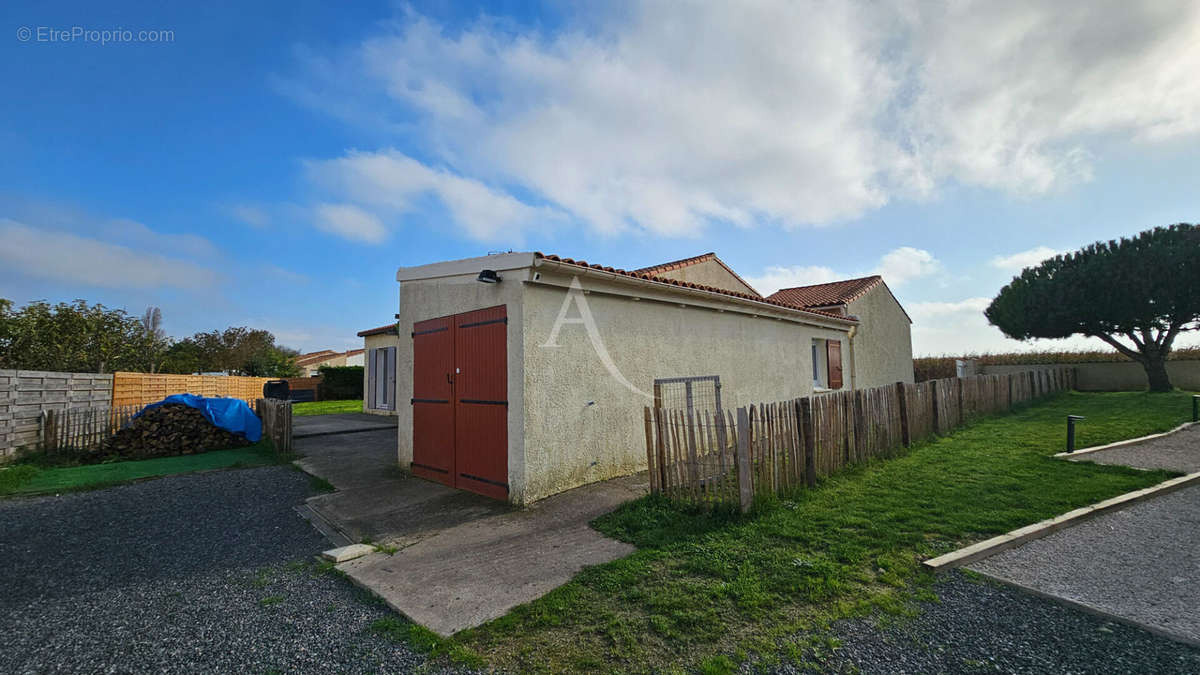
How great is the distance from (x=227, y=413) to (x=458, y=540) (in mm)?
8338

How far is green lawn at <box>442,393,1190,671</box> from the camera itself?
2646mm

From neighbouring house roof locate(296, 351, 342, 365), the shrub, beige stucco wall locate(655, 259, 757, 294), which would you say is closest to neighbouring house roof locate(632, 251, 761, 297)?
beige stucco wall locate(655, 259, 757, 294)

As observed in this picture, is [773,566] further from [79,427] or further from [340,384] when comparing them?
[340,384]

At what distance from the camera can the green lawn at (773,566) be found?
265cm

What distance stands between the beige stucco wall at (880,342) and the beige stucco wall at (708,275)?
344cm

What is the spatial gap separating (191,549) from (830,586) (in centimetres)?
547

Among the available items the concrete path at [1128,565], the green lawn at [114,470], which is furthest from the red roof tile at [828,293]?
the green lawn at [114,470]

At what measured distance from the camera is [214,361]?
3164cm

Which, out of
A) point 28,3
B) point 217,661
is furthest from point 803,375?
point 28,3

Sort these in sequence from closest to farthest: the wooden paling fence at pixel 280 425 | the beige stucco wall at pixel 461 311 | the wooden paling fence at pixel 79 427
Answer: the beige stucco wall at pixel 461 311
the wooden paling fence at pixel 79 427
the wooden paling fence at pixel 280 425

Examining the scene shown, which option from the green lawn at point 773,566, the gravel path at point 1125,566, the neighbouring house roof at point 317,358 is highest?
the neighbouring house roof at point 317,358

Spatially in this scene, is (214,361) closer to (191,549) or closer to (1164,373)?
(191,549)

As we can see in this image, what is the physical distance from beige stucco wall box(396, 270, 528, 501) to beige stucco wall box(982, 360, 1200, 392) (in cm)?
2125
